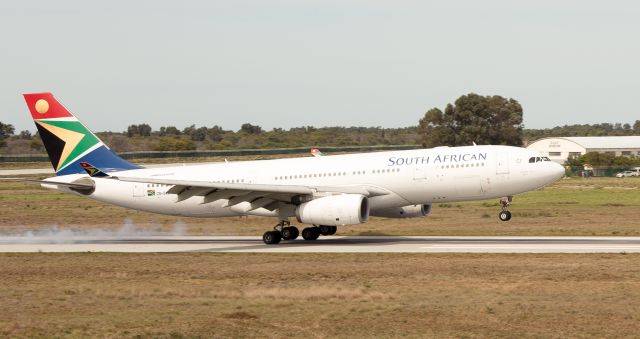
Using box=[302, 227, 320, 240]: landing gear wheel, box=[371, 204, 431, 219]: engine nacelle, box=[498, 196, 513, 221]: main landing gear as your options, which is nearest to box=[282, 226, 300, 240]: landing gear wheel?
box=[302, 227, 320, 240]: landing gear wheel

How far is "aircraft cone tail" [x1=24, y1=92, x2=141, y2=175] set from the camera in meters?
45.2

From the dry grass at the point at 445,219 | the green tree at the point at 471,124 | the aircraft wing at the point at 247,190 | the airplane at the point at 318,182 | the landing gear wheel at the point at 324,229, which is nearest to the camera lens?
the aircraft wing at the point at 247,190

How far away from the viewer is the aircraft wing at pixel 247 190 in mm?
39844

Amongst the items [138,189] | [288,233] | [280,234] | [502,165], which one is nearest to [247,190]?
[280,234]

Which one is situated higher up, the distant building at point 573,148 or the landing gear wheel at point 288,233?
the distant building at point 573,148

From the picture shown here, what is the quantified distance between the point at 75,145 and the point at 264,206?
1052cm

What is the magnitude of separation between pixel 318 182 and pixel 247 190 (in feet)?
13.1

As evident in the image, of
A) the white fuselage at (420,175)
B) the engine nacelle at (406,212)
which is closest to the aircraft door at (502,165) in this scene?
the white fuselage at (420,175)

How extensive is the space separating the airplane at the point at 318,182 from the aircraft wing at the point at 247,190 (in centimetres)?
4

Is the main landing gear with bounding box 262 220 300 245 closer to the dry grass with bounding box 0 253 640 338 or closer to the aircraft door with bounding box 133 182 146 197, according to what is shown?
the dry grass with bounding box 0 253 640 338

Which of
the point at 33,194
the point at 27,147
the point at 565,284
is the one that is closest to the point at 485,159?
the point at 565,284

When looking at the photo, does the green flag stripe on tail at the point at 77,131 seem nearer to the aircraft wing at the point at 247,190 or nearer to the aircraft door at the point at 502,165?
the aircraft wing at the point at 247,190

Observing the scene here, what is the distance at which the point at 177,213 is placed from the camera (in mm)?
45062

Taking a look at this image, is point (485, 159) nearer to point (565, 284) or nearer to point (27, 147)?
point (565, 284)
